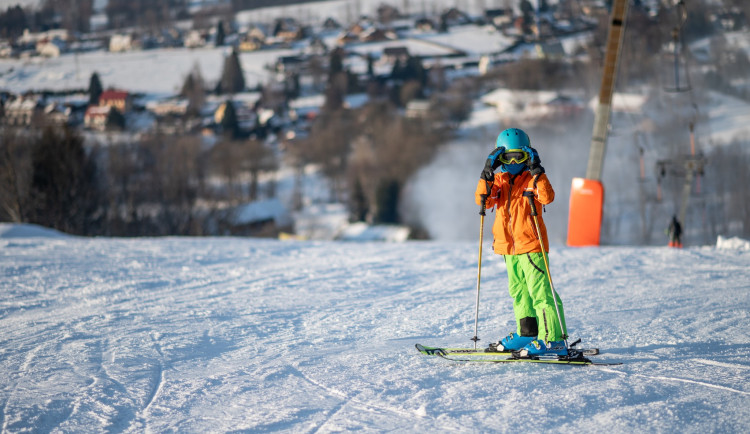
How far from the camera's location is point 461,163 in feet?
129

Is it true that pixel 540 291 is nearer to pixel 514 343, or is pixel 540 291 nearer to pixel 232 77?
pixel 514 343

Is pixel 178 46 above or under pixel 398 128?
above

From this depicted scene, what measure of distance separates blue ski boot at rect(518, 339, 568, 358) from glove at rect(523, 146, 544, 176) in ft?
3.02

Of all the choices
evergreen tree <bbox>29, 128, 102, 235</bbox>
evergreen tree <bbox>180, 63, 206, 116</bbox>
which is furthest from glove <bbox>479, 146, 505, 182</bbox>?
evergreen tree <bbox>180, 63, 206, 116</bbox>

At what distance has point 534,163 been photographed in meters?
3.57

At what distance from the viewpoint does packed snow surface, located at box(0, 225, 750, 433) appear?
3086 mm

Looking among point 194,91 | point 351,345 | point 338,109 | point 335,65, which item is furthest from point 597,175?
point 335,65

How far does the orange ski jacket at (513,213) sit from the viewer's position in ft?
12.0

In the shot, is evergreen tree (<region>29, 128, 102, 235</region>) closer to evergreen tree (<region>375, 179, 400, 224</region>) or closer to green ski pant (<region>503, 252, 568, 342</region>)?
evergreen tree (<region>375, 179, 400, 224</region>)

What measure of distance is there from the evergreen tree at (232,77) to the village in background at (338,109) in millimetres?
257

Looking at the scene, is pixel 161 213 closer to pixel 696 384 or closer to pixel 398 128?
pixel 398 128

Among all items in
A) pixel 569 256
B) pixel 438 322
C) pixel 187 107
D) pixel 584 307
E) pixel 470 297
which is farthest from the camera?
pixel 187 107

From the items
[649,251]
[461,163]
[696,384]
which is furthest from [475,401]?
[461,163]

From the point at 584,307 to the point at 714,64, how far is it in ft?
103
